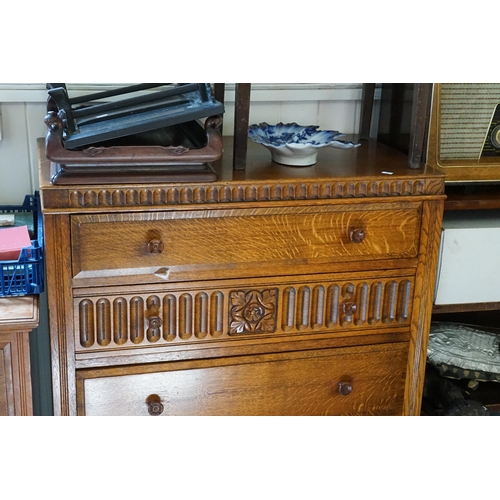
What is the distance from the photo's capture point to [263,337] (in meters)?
1.71

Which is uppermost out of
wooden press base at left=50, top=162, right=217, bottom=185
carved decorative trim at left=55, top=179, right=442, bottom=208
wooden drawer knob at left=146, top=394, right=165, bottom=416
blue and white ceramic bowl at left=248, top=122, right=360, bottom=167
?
blue and white ceramic bowl at left=248, top=122, right=360, bottom=167

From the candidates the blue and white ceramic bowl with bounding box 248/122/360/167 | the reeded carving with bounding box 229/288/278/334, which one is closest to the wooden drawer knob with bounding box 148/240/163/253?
the reeded carving with bounding box 229/288/278/334

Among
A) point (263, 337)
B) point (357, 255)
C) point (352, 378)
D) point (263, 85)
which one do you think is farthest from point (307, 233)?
point (263, 85)

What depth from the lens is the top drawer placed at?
5.10 feet

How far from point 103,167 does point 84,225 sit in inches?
5.1

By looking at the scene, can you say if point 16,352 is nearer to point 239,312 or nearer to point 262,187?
point 239,312

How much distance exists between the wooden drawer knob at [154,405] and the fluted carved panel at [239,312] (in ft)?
0.45

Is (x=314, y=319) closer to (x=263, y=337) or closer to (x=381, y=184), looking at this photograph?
(x=263, y=337)

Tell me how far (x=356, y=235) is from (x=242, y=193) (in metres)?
0.29

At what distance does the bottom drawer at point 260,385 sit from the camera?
65.5 inches

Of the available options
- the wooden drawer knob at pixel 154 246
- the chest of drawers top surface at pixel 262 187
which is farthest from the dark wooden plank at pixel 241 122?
the wooden drawer knob at pixel 154 246

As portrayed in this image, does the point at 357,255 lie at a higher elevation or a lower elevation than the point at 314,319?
higher

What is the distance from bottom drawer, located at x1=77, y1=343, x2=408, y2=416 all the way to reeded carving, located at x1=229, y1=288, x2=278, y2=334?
0.25 ft

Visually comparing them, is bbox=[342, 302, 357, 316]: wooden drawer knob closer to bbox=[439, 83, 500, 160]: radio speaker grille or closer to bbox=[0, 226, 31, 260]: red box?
bbox=[439, 83, 500, 160]: radio speaker grille
